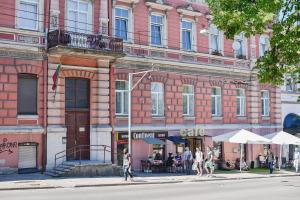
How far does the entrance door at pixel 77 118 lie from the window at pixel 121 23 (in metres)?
3.89

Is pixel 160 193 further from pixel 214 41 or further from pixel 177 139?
pixel 214 41

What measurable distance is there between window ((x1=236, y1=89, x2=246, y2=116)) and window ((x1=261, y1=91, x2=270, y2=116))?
2503 millimetres

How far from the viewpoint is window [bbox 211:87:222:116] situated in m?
36.9

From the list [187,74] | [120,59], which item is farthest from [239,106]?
[120,59]

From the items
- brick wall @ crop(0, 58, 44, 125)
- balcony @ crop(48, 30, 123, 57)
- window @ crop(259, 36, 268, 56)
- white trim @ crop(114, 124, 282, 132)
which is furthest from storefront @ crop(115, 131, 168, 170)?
window @ crop(259, 36, 268, 56)

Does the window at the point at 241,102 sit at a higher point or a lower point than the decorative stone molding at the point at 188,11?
lower

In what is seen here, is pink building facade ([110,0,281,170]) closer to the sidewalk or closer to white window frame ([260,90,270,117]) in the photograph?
white window frame ([260,90,270,117])

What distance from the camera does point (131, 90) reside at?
29062 millimetres

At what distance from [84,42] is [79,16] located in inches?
86.1

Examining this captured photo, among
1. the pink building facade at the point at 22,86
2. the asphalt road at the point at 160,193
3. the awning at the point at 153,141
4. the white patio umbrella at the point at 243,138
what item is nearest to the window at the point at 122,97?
the awning at the point at 153,141

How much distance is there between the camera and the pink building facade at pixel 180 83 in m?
31.1

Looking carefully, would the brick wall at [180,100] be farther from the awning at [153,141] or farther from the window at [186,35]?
the window at [186,35]

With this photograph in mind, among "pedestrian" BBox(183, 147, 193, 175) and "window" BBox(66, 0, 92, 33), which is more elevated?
"window" BBox(66, 0, 92, 33)

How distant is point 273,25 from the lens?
1591 centimetres
